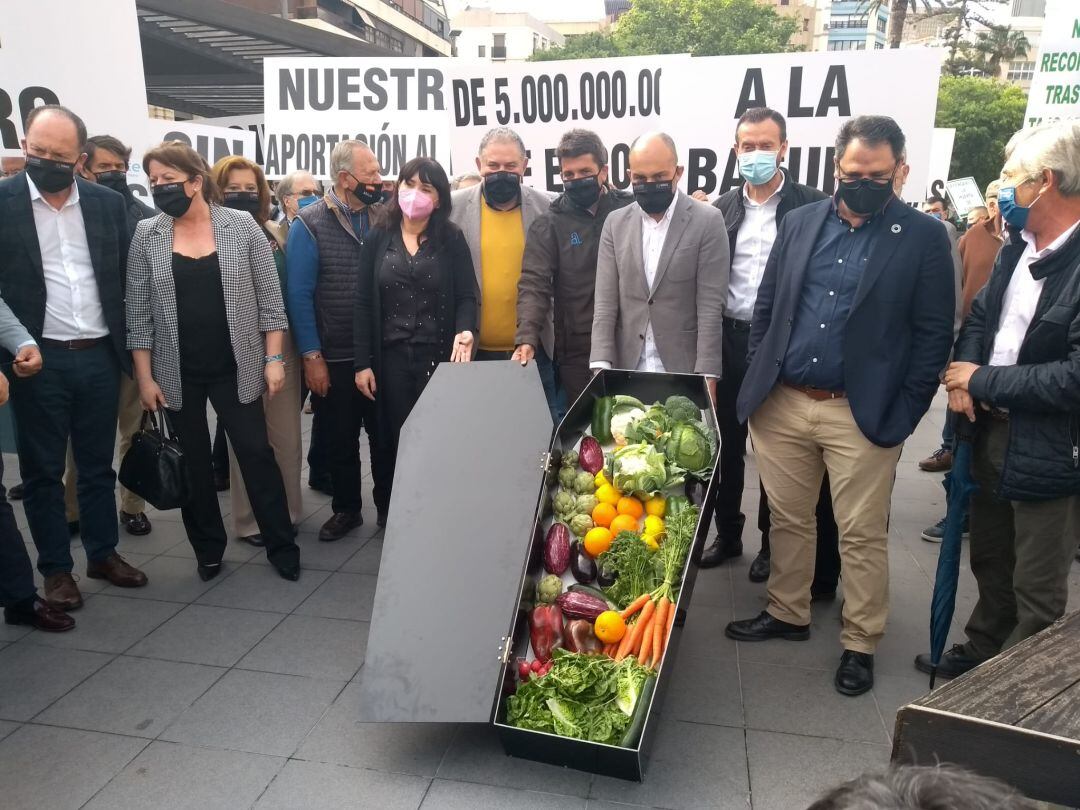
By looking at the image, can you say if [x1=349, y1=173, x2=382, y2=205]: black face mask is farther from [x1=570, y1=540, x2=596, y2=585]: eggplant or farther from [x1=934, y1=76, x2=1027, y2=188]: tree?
[x1=934, y1=76, x2=1027, y2=188]: tree

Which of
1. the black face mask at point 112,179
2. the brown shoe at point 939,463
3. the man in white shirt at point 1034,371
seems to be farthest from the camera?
the brown shoe at point 939,463

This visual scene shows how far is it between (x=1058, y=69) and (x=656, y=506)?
18.4 ft

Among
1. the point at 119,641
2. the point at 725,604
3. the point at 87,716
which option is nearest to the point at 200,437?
the point at 119,641

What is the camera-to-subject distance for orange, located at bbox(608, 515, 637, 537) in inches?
130

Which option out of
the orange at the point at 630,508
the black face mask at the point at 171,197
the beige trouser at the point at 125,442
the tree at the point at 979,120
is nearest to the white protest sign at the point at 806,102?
the orange at the point at 630,508

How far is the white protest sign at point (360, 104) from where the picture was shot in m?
7.36

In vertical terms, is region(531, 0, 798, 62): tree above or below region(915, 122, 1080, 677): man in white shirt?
above

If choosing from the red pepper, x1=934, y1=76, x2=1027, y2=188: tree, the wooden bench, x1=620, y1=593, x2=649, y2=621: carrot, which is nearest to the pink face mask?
the red pepper

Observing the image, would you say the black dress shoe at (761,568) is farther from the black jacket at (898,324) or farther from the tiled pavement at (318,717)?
the black jacket at (898,324)

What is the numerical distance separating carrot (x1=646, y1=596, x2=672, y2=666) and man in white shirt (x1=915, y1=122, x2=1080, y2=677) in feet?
4.24

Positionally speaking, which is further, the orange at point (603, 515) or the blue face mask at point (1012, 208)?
the orange at point (603, 515)

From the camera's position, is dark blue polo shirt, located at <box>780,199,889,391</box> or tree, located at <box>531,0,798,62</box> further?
tree, located at <box>531,0,798,62</box>

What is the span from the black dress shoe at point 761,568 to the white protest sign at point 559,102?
10.8 ft

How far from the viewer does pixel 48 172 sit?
3783mm
